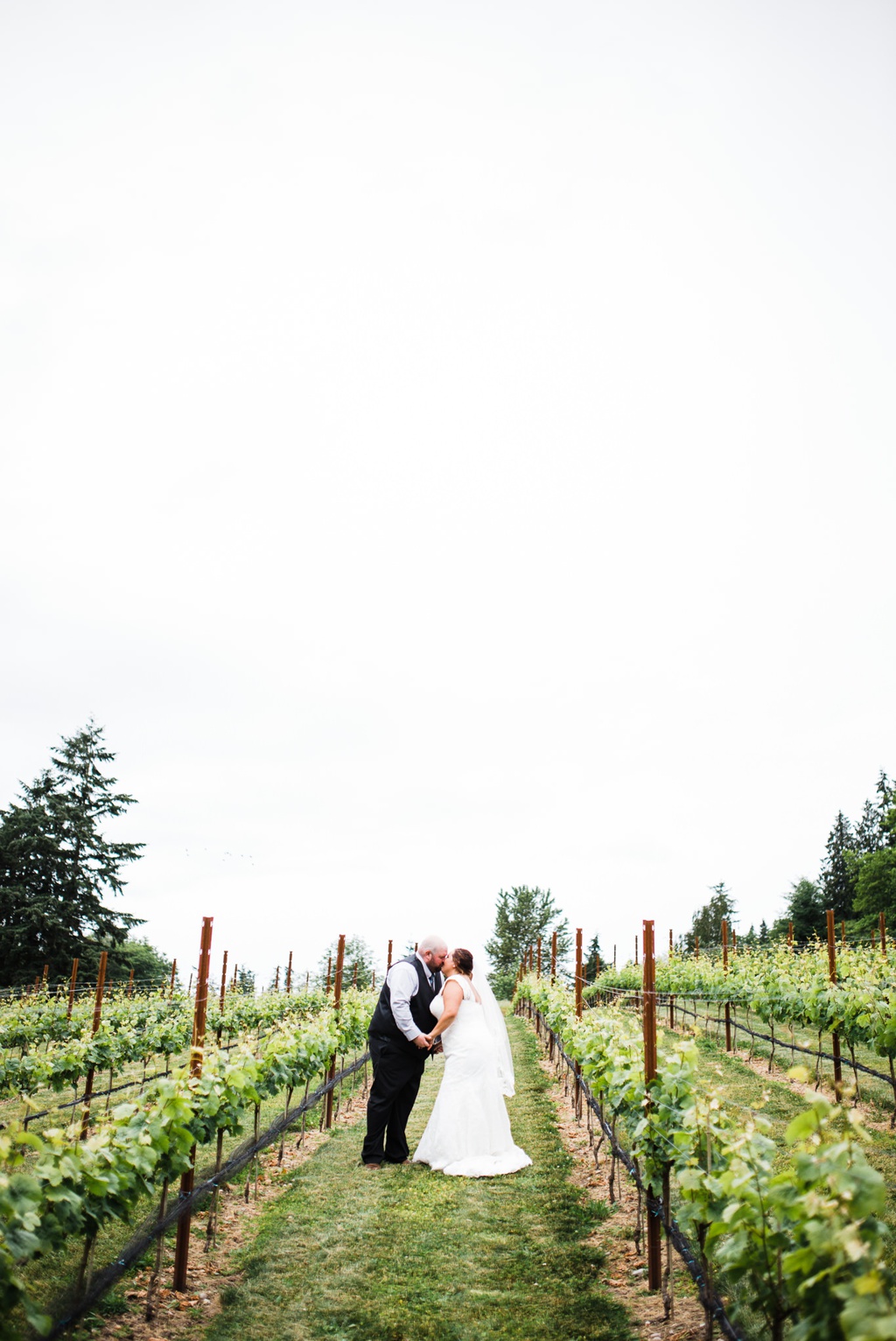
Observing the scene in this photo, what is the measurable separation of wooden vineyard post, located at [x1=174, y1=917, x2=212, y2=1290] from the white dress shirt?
2.15 m

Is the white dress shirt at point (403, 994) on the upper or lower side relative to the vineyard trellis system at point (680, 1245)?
upper

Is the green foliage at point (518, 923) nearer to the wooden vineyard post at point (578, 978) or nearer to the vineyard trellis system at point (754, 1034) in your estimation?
the vineyard trellis system at point (754, 1034)

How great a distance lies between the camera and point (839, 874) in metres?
54.2

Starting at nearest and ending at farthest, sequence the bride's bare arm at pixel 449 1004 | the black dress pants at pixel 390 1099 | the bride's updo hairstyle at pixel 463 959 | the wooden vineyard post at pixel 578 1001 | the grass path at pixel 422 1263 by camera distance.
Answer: the grass path at pixel 422 1263 → the black dress pants at pixel 390 1099 → the bride's bare arm at pixel 449 1004 → the bride's updo hairstyle at pixel 463 959 → the wooden vineyard post at pixel 578 1001

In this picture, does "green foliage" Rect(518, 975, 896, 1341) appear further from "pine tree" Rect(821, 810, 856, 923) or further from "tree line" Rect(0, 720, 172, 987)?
"pine tree" Rect(821, 810, 856, 923)

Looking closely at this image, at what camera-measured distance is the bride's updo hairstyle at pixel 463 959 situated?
7.38 meters

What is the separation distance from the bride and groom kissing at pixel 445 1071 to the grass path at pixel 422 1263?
0.21 m

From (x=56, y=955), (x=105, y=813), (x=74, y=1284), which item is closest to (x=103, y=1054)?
(x=74, y=1284)

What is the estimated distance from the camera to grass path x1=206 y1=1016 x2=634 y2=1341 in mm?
3963

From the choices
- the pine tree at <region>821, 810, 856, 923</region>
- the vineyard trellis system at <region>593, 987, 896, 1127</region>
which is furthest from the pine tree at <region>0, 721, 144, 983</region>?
the pine tree at <region>821, 810, 856, 923</region>

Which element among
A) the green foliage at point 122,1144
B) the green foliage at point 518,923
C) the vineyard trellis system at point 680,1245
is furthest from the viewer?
the green foliage at point 518,923

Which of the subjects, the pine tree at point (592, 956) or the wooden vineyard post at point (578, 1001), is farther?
the pine tree at point (592, 956)

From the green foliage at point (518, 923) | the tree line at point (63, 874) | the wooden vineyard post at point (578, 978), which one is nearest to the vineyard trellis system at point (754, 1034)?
the wooden vineyard post at point (578, 978)

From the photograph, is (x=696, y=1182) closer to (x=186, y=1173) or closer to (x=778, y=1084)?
(x=186, y=1173)
